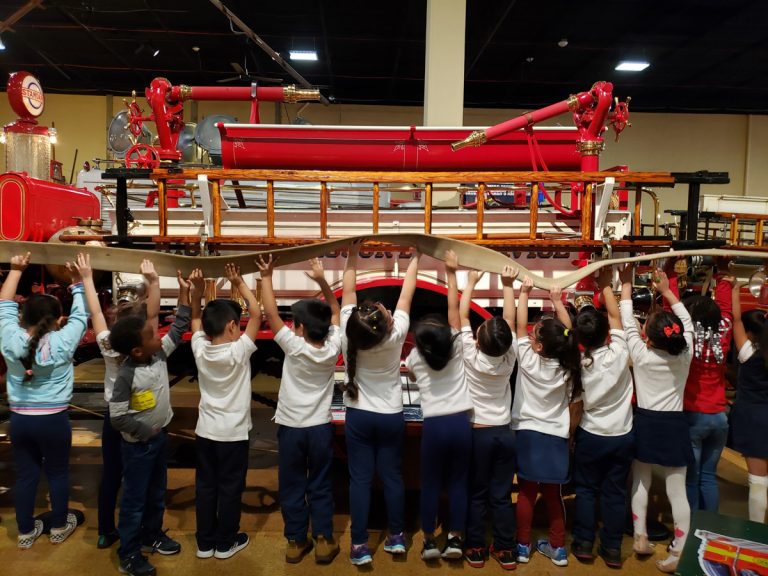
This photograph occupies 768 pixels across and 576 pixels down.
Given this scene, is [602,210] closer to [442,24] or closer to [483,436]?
[483,436]

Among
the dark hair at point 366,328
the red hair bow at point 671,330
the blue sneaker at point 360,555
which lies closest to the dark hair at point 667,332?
the red hair bow at point 671,330

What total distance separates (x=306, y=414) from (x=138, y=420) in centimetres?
81

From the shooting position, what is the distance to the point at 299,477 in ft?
8.97

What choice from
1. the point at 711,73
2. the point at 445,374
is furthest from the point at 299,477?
the point at 711,73

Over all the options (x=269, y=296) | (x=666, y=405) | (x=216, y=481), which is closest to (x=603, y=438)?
(x=666, y=405)

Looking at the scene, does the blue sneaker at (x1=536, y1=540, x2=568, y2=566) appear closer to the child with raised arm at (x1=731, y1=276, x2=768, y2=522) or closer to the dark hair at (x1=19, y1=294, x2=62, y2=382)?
the child with raised arm at (x1=731, y1=276, x2=768, y2=522)

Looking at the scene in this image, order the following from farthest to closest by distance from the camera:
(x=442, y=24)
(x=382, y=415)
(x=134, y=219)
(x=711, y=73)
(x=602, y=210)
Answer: (x=711, y=73)
(x=442, y=24)
(x=134, y=219)
(x=602, y=210)
(x=382, y=415)

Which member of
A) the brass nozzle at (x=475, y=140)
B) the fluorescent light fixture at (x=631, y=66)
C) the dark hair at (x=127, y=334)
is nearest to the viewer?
the dark hair at (x=127, y=334)

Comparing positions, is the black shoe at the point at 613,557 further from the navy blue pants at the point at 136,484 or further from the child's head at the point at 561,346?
the navy blue pants at the point at 136,484

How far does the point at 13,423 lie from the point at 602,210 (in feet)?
12.1

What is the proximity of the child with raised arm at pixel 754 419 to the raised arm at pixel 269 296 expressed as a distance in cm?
250

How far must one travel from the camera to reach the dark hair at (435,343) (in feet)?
8.32

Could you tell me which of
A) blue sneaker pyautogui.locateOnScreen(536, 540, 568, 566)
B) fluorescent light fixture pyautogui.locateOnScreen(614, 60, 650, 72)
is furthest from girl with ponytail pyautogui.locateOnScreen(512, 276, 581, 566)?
fluorescent light fixture pyautogui.locateOnScreen(614, 60, 650, 72)

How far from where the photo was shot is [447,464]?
8.89ft
